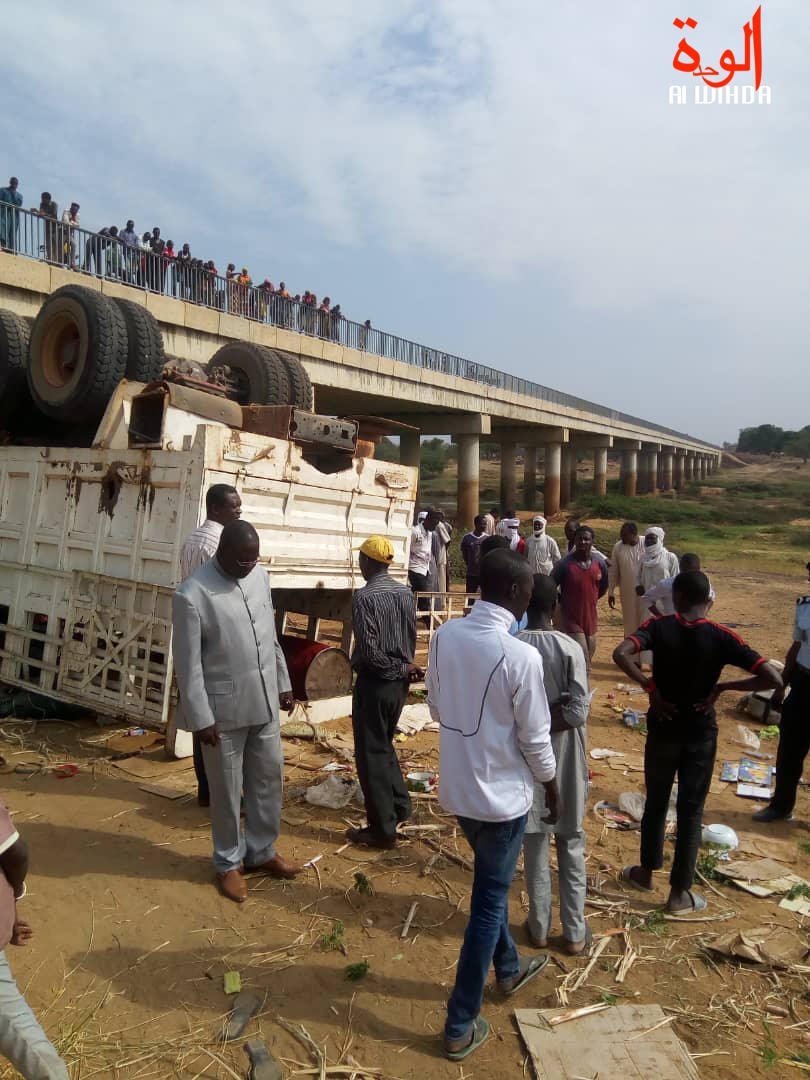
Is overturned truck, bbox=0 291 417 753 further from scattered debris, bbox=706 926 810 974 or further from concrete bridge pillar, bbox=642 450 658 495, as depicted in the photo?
concrete bridge pillar, bbox=642 450 658 495

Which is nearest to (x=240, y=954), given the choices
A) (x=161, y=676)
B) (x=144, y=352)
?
(x=161, y=676)

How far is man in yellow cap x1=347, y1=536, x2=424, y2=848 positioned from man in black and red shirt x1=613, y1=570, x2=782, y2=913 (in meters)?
1.19

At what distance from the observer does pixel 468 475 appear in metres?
27.5

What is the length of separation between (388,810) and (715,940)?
67.3 inches

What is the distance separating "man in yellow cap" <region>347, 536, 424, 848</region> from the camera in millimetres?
4113

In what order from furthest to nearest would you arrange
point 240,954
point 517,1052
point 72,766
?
point 72,766
point 240,954
point 517,1052

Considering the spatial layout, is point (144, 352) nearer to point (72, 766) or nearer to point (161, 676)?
point (161, 676)

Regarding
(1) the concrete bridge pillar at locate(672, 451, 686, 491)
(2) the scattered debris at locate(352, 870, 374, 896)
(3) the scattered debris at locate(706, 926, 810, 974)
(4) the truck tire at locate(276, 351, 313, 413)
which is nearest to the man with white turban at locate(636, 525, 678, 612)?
(4) the truck tire at locate(276, 351, 313, 413)

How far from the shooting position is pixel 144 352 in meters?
6.66

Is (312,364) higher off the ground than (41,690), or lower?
higher

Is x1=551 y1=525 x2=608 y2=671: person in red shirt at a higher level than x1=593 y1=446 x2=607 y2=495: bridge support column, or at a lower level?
lower

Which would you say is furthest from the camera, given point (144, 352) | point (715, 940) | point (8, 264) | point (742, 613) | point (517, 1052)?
point (742, 613)

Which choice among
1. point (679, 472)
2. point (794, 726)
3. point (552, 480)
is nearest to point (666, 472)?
point (679, 472)

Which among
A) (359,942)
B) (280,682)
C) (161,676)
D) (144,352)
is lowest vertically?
(359,942)
